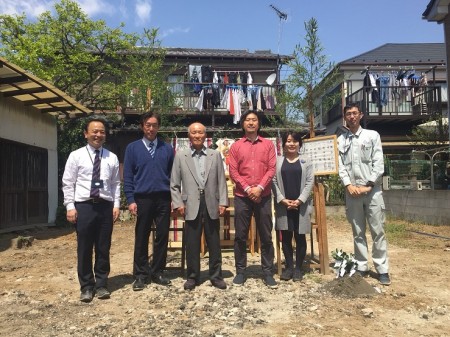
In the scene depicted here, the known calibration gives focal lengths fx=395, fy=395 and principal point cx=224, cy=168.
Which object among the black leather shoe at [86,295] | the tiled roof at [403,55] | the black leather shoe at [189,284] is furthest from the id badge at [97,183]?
the tiled roof at [403,55]

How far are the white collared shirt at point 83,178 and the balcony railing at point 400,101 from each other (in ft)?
44.7

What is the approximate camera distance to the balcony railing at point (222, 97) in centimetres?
1505

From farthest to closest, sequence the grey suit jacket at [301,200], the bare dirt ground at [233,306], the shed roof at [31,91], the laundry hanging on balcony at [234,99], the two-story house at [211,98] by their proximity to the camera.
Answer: the laundry hanging on balcony at [234,99] < the two-story house at [211,98] < the shed roof at [31,91] < the grey suit jacket at [301,200] < the bare dirt ground at [233,306]

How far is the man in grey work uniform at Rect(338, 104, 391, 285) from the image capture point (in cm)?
445

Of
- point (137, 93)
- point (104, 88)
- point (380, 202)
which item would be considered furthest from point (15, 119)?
point (380, 202)

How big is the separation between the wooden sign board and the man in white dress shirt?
2.56m

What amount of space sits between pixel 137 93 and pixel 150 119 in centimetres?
793

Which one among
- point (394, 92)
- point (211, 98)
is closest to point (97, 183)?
point (211, 98)

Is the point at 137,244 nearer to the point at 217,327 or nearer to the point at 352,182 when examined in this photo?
the point at 217,327

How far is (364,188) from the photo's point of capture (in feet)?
14.6

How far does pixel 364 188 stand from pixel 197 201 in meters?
1.88

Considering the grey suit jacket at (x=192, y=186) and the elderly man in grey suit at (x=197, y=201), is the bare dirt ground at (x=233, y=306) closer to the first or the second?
the elderly man in grey suit at (x=197, y=201)

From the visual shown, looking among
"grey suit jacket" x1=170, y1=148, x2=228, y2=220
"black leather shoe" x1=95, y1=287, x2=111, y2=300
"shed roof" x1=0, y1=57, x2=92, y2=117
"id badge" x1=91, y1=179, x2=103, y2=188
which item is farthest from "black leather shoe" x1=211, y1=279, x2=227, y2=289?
"shed roof" x1=0, y1=57, x2=92, y2=117

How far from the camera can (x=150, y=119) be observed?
4414 millimetres
